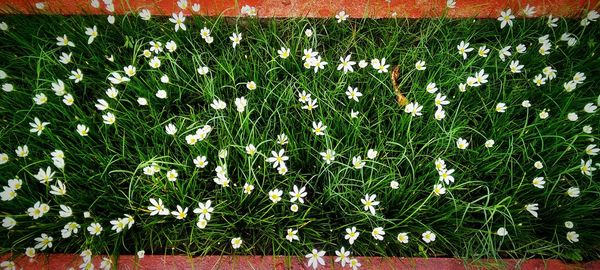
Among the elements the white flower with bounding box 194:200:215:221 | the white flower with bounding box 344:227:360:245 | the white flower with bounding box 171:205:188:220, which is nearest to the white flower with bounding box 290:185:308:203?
the white flower with bounding box 344:227:360:245

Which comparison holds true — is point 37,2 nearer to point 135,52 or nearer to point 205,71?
point 135,52

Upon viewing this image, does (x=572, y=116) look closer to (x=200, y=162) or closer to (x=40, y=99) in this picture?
(x=200, y=162)

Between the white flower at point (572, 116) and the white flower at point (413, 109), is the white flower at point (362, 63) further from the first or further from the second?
the white flower at point (572, 116)

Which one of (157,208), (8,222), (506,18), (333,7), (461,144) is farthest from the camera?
(333,7)

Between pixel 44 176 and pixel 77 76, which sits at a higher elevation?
pixel 77 76

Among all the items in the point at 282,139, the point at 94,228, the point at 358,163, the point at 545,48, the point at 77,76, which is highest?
the point at 545,48

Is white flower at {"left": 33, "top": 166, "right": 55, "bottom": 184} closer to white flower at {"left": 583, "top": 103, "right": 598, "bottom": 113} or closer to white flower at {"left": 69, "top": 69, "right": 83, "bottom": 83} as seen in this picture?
white flower at {"left": 69, "top": 69, "right": 83, "bottom": 83}

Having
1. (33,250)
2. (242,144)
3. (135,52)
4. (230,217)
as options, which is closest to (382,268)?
(230,217)

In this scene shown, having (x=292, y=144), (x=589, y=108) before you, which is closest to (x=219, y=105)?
(x=292, y=144)
